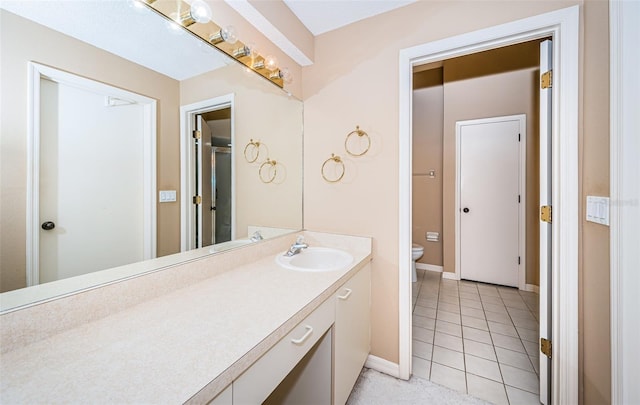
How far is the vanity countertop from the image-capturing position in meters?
0.52

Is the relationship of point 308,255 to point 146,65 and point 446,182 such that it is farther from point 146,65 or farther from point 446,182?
point 446,182

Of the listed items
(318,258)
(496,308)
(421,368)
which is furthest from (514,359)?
(318,258)

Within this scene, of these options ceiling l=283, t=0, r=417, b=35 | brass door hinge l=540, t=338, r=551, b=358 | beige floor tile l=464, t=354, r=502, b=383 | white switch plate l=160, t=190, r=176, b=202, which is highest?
ceiling l=283, t=0, r=417, b=35

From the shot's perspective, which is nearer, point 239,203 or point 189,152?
point 189,152

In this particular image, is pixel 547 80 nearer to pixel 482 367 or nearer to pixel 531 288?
pixel 482 367

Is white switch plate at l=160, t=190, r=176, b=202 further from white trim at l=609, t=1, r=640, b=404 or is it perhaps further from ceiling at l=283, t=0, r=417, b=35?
white trim at l=609, t=1, r=640, b=404

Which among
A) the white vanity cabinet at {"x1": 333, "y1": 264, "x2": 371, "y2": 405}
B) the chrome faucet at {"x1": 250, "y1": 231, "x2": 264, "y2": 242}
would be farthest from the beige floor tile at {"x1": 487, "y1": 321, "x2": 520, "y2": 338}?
the chrome faucet at {"x1": 250, "y1": 231, "x2": 264, "y2": 242}

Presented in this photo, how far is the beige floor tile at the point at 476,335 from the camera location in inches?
77.1

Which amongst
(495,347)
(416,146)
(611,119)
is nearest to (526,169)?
(416,146)

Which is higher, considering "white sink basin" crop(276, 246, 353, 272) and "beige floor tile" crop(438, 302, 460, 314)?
"white sink basin" crop(276, 246, 353, 272)

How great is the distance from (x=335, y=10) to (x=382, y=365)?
236cm

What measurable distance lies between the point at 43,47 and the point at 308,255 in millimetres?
1486

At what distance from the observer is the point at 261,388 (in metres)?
0.73

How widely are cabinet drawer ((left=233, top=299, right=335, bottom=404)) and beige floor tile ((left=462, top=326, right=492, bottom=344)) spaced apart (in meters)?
1.61
